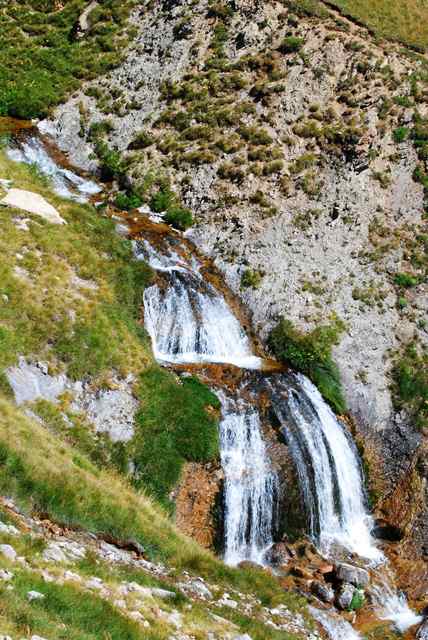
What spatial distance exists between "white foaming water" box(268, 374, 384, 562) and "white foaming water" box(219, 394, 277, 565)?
5.41 feet

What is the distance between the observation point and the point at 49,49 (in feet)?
161

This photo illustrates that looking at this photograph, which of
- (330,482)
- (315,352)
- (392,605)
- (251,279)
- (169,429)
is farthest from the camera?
(251,279)

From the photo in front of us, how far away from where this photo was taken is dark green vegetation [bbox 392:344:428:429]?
31.1 metres

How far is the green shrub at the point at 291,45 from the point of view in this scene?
44.5 metres

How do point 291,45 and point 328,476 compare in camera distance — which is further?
point 291,45

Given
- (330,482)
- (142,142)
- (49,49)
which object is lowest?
(330,482)

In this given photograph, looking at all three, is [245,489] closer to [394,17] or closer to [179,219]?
[179,219]

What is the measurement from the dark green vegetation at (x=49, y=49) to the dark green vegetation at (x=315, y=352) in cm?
2465

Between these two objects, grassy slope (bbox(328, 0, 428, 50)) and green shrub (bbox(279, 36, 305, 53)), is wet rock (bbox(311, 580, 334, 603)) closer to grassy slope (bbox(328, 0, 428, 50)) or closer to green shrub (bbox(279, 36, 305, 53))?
green shrub (bbox(279, 36, 305, 53))

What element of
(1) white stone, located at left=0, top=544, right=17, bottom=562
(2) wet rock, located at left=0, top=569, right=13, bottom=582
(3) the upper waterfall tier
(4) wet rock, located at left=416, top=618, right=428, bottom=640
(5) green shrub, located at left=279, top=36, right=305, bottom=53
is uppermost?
(5) green shrub, located at left=279, top=36, right=305, bottom=53

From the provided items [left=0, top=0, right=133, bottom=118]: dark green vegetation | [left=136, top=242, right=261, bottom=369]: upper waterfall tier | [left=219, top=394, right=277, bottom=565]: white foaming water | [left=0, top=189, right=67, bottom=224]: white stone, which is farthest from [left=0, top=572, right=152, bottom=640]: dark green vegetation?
[left=0, top=0, right=133, bottom=118]: dark green vegetation

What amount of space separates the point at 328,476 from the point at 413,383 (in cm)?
776

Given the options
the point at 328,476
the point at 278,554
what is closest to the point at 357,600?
the point at 278,554

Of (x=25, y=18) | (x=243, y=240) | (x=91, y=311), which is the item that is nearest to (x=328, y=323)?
(x=243, y=240)
